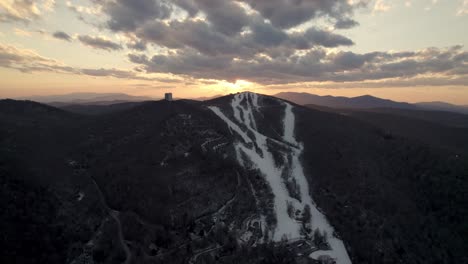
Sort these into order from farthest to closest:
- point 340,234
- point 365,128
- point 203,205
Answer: point 365,128
point 203,205
point 340,234

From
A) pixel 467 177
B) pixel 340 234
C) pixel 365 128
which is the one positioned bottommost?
pixel 340 234

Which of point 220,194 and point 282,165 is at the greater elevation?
point 282,165

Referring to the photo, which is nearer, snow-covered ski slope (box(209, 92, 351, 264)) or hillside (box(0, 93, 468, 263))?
hillside (box(0, 93, 468, 263))

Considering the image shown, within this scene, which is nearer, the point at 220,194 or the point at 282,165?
the point at 220,194

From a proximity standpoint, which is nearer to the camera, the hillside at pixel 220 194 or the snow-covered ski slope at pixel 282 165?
the hillside at pixel 220 194

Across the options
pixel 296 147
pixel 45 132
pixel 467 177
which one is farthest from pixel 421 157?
pixel 45 132

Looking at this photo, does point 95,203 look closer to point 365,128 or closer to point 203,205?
point 203,205

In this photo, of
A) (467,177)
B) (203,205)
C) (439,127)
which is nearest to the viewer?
(203,205)

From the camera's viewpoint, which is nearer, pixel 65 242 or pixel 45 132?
pixel 65 242
